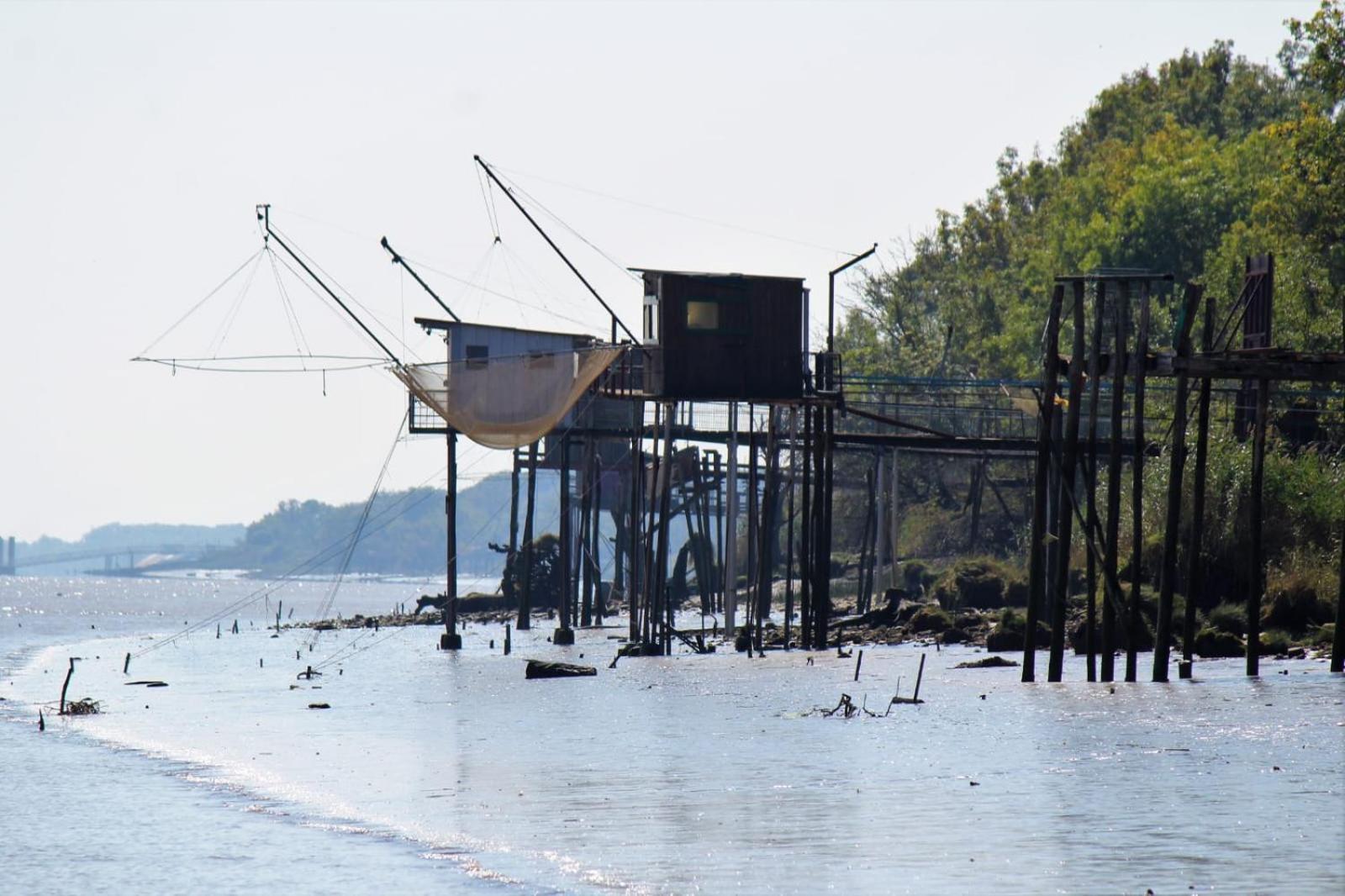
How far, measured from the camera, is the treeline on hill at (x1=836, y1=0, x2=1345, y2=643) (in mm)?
37781

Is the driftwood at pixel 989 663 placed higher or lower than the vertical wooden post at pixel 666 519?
lower

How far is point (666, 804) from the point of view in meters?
18.0

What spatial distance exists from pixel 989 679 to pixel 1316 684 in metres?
5.41

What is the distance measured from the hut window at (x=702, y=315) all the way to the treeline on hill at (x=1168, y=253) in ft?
35.0

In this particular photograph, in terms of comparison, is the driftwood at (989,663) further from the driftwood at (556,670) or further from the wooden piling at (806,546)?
the driftwood at (556,670)

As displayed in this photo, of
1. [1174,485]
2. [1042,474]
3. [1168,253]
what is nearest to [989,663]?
[1042,474]

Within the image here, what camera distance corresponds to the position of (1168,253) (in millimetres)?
67875

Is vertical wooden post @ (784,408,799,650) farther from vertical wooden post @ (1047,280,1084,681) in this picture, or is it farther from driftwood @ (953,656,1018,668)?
vertical wooden post @ (1047,280,1084,681)

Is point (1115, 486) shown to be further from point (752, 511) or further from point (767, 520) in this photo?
point (752, 511)

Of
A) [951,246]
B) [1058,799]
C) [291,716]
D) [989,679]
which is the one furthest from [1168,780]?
[951,246]

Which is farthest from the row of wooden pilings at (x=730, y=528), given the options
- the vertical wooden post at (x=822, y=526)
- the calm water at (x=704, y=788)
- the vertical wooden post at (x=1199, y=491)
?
the vertical wooden post at (x=1199, y=491)

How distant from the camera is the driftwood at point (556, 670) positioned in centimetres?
3556

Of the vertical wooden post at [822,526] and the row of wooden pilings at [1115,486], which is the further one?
the vertical wooden post at [822,526]

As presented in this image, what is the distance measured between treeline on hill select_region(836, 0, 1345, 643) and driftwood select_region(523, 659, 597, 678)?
12596 mm
